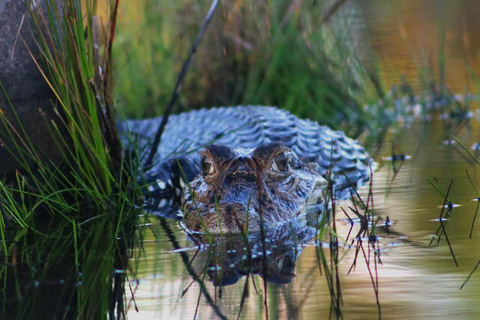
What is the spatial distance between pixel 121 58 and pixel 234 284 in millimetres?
5579

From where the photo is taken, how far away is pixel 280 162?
158 inches

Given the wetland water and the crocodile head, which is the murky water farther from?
the crocodile head

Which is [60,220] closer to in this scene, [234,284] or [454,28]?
[234,284]

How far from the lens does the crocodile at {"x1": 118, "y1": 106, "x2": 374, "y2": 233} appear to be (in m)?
3.73

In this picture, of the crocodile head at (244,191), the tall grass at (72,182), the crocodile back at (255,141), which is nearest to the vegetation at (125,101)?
the tall grass at (72,182)

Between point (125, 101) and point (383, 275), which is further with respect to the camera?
point (125, 101)

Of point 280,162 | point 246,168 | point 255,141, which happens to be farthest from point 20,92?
point 255,141

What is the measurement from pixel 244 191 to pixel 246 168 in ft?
0.57

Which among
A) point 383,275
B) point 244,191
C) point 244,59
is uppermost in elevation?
point 244,59

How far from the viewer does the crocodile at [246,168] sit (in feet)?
12.2

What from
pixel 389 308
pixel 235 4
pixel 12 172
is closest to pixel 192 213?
pixel 12 172

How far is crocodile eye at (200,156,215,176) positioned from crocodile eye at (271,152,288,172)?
31 centimetres

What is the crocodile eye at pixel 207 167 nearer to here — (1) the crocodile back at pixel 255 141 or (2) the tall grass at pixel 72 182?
(2) the tall grass at pixel 72 182

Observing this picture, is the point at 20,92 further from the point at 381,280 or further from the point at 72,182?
the point at 381,280
